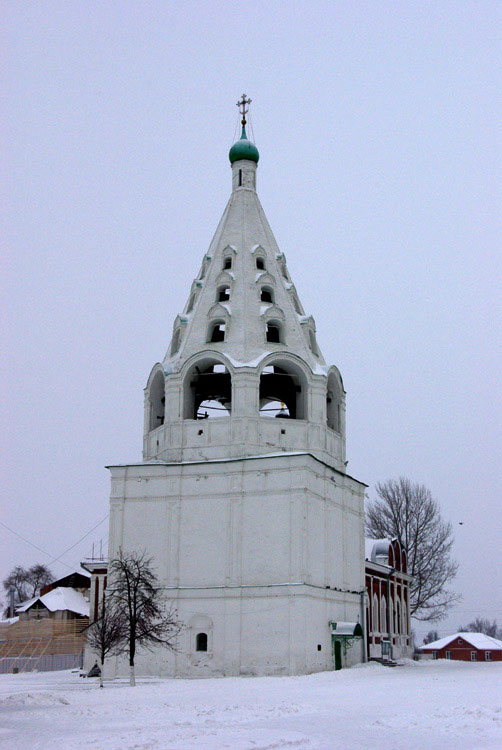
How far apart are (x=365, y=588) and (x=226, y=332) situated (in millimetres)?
11975

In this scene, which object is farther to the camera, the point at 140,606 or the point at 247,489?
the point at 247,489

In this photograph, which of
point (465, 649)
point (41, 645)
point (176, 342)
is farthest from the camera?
point (465, 649)

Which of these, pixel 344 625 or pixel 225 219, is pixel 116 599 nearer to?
pixel 344 625

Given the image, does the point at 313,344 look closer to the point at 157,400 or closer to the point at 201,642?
the point at 157,400

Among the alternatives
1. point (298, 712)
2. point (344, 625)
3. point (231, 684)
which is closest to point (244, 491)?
point (344, 625)

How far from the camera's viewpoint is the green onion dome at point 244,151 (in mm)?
40156

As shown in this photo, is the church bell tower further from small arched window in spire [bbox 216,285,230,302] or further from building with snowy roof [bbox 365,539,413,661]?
building with snowy roof [bbox 365,539,413,661]

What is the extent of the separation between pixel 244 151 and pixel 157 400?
12.0m

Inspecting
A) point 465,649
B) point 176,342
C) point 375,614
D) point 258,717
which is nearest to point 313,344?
point 176,342

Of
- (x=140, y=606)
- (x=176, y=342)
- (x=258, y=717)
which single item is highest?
(x=176, y=342)

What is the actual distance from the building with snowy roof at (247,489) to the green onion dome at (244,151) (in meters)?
3.87

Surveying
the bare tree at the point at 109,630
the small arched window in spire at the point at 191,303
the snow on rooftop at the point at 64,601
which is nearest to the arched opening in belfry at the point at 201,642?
the bare tree at the point at 109,630

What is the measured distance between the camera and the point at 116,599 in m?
28.6

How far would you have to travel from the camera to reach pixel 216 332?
3678cm
